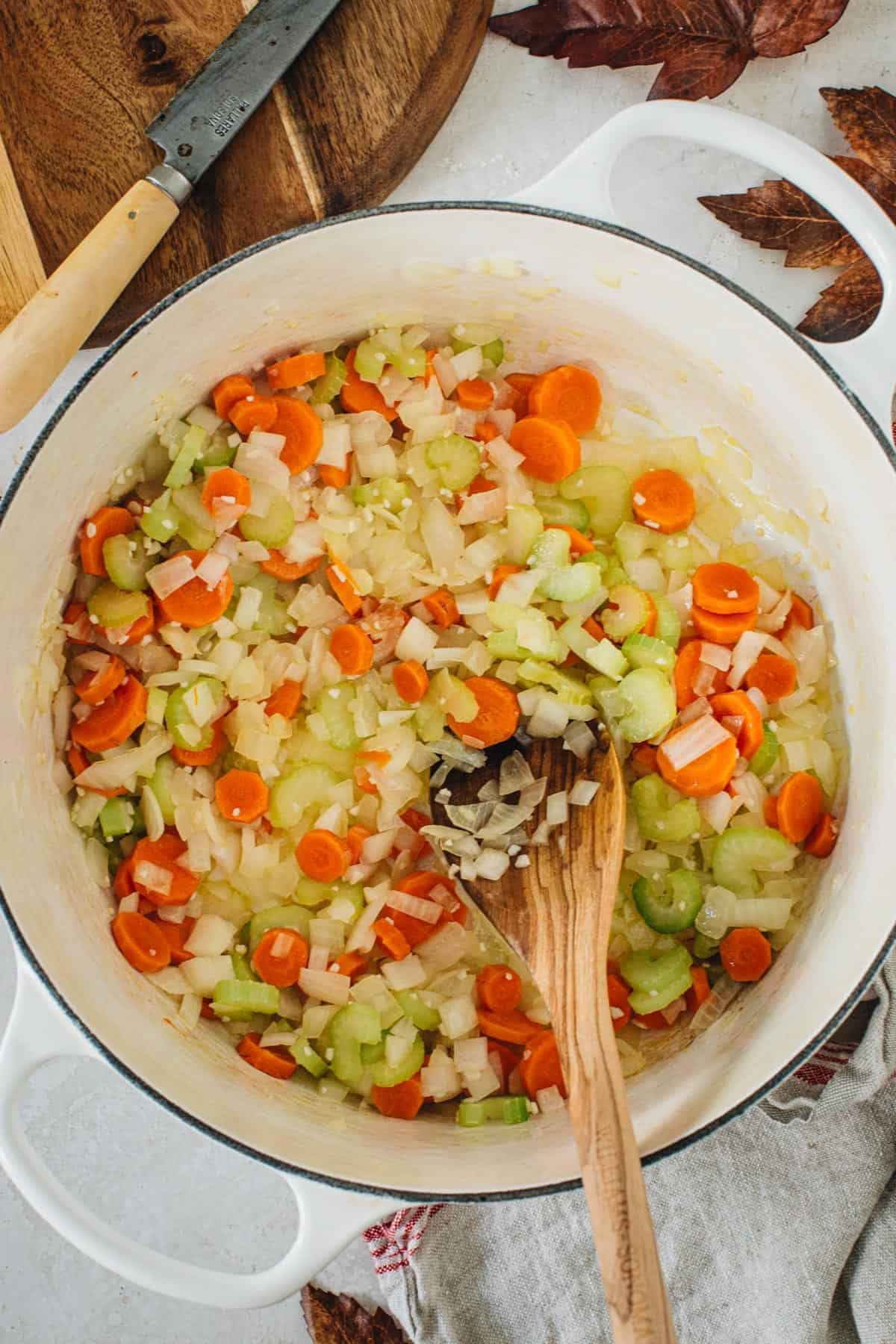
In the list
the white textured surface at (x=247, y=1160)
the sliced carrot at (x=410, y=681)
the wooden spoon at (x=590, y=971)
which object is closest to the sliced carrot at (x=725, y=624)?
the wooden spoon at (x=590, y=971)

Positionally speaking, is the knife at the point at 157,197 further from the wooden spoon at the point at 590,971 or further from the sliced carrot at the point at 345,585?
the wooden spoon at the point at 590,971

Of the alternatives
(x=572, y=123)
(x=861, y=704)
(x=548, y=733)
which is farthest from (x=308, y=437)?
(x=861, y=704)

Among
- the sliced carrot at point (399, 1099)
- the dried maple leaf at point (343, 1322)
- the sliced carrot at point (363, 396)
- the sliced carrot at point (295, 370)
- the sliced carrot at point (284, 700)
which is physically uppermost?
the sliced carrot at point (295, 370)

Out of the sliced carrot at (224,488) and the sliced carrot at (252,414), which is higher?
the sliced carrot at (252,414)

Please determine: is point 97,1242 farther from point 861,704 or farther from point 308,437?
point 861,704

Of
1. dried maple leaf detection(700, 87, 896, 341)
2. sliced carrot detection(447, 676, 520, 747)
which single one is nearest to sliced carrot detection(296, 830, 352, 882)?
sliced carrot detection(447, 676, 520, 747)

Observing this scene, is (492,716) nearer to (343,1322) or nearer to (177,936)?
(177,936)

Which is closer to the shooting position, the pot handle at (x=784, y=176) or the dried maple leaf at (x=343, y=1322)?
the pot handle at (x=784, y=176)

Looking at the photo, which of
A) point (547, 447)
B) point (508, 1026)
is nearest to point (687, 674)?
point (547, 447)
